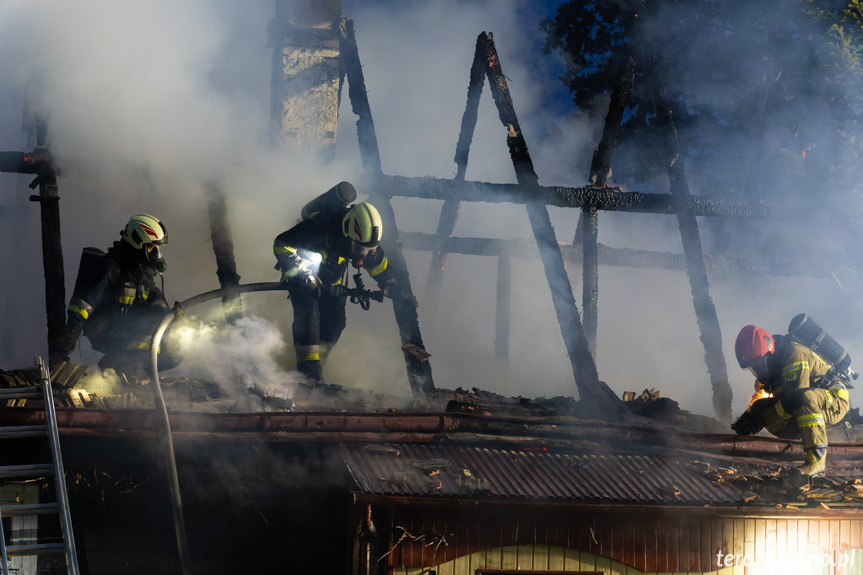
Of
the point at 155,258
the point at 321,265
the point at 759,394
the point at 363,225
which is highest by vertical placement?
the point at 363,225

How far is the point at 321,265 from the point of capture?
10.2 meters

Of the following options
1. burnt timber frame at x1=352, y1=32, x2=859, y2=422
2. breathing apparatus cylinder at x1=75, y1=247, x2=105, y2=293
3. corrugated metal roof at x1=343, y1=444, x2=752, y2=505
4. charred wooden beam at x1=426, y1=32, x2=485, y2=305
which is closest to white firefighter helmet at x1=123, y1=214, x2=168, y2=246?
breathing apparatus cylinder at x1=75, y1=247, x2=105, y2=293

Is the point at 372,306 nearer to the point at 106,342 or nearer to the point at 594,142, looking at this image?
the point at 106,342

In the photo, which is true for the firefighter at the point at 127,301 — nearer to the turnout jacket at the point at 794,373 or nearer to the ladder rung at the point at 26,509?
the ladder rung at the point at 26,509

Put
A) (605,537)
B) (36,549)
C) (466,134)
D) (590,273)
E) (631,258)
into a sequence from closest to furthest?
(36,549) → (605,537) → (590,273) → (466,134) → (631,258)

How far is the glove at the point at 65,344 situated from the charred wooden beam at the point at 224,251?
239 cm

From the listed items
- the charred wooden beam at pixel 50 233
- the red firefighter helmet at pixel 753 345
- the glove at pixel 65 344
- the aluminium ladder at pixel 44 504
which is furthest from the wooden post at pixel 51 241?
the red firefighter helmet at pixel 753 345

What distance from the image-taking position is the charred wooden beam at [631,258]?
1421cm

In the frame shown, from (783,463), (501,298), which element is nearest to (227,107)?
(501,298)

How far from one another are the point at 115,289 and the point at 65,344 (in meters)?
0.84

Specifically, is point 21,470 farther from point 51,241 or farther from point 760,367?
point 760,367

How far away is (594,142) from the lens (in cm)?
2191

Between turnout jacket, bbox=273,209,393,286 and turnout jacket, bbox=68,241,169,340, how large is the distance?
138 centimetres

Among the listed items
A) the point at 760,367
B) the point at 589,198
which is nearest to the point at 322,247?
the point at 589,198
